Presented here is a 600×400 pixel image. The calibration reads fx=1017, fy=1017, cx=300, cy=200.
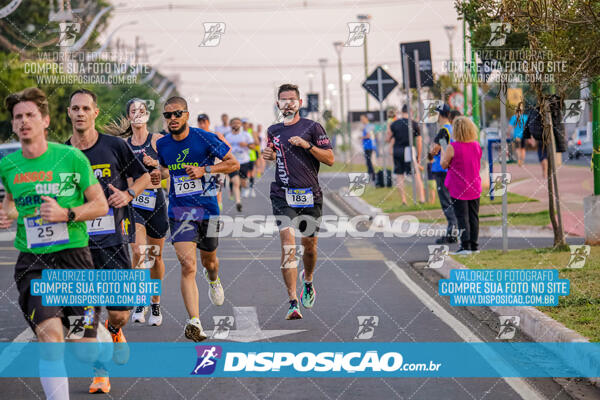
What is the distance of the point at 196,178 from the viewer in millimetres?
8883

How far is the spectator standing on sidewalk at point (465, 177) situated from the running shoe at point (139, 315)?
5.34m

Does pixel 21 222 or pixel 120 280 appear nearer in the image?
pixel 21 222

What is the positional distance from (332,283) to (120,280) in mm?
5377

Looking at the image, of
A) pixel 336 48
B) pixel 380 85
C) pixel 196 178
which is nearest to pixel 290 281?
pixel 196 178

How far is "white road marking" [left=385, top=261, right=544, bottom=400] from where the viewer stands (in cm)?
686

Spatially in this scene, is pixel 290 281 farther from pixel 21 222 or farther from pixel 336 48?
pixel 336 48

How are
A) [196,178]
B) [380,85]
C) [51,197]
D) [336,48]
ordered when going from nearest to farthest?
[51,197] < [196,178] < [380,85] < [336,48]
